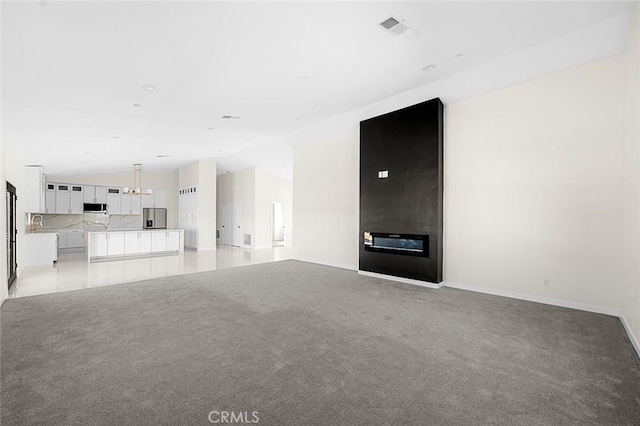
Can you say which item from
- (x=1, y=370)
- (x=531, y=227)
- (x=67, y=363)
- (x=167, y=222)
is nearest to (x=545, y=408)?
(x=531, y=227)

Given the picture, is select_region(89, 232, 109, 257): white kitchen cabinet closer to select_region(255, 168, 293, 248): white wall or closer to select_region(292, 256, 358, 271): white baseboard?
select_region(255, 168, 293, 248): white wall

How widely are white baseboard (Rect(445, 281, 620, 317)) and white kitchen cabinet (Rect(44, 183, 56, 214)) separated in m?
13.3

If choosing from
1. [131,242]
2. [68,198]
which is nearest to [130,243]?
[131,242]

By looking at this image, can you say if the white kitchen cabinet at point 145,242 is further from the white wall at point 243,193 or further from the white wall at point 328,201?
the white wall at point 328,201

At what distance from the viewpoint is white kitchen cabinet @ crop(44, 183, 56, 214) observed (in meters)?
11.0

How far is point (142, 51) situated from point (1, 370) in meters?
3.49

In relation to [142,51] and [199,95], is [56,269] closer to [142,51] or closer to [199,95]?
[199,95]

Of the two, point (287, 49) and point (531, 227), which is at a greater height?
point (287, 49)

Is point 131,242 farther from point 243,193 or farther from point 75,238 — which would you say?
point 243,193

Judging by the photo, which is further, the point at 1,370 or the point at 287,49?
the point at 287,49

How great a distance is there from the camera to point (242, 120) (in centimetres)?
694

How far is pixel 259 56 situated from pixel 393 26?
1.75 meters

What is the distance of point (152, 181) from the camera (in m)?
13.6

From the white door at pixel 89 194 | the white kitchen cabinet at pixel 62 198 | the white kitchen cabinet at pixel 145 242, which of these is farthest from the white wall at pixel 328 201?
the white kitchen cabinet at pixel 62 198
